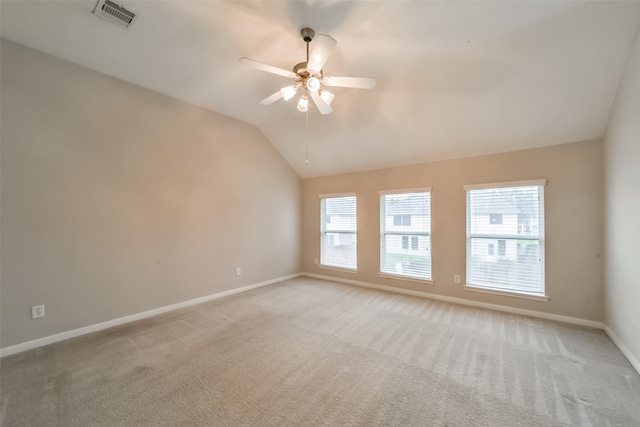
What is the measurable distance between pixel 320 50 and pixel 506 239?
11.8 feet

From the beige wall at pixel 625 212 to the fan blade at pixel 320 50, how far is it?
2615 millimetres

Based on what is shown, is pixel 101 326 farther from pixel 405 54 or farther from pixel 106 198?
pixel 405 54

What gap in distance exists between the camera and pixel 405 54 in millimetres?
2650

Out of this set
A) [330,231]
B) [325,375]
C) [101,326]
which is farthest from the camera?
[330,231]

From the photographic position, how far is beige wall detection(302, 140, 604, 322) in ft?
10.5

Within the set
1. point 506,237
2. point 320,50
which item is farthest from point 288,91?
point 506,237

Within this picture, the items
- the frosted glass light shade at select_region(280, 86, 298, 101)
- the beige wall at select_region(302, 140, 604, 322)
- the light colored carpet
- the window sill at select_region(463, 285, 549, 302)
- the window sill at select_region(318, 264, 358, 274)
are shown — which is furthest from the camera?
the window sill at select_region(318, 264, 358, 274)

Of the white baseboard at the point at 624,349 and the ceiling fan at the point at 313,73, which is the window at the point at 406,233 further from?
the ceiling fan at the point at 313,73

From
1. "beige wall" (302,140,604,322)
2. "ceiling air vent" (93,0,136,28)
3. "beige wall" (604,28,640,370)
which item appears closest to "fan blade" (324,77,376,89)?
"ceiling air vent" (93,0,136,28)

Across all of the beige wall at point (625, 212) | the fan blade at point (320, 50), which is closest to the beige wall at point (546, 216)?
the beige wall at point (625, 212)

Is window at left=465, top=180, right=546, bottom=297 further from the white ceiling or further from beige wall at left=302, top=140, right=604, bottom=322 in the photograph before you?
the white ceiling

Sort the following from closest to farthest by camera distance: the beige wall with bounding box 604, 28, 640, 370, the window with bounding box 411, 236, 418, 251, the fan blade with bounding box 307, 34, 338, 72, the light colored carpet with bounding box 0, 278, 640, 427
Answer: the light colored carpet with bounding box 0, 278, 640, 427 < the fan blade with bounding box 307, 34, 338, 72 < the beige wall with bounding box 604, 28, 640, 370 < the window with bounding box 411, 236, 418, 251

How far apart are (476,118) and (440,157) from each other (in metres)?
0.89

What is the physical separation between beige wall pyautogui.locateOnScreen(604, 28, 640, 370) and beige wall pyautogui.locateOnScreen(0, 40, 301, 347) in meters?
4.84
